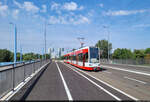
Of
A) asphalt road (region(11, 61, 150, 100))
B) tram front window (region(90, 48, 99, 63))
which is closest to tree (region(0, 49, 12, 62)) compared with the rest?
tram front window (region(90, 48, 99, 63))

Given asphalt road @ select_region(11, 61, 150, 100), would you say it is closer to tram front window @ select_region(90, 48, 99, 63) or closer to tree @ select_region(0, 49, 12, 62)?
tram front window @ select_region(90, 48, 99, 63)

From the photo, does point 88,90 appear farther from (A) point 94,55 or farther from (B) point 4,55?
(B) point 4,55

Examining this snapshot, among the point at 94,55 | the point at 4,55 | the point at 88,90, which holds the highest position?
the point at 4,55

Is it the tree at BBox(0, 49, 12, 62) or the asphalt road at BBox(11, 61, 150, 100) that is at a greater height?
the tree at BBox(0, 49, 12, 62)

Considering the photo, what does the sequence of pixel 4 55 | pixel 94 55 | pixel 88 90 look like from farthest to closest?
pixel 4 55 < pixel 94 55 < pixel 88 90

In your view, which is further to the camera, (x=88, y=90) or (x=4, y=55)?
(x=4, y=55)

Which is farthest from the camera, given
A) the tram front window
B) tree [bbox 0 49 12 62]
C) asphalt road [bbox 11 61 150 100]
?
tree [bbox 0 49 12 62]

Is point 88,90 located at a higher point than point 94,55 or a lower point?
lower

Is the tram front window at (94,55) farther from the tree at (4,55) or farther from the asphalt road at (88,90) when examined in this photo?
the tree at (4,55)

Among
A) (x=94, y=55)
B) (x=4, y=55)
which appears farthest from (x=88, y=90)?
(x=4, y=55)

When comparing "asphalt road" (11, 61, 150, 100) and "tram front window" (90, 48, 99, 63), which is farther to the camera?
"tram front window" (90, 48, 99, 63)

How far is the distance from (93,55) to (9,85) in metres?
12.8

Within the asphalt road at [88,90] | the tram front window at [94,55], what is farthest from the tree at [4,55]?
the asphalt road at [88,90]

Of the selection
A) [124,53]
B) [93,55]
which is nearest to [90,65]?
[93,55]
